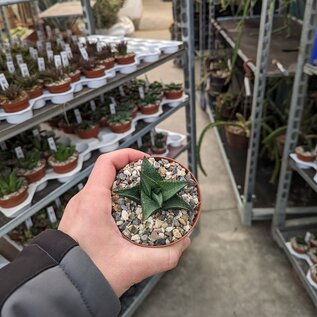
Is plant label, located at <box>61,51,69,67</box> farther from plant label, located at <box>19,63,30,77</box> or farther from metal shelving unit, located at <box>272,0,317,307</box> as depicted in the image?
metal shelving unit, located at <box>272,0,317,307</box>

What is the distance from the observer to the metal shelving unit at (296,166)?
1092 mm

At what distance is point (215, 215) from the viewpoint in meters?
1.93

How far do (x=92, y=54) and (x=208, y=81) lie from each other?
1810mm

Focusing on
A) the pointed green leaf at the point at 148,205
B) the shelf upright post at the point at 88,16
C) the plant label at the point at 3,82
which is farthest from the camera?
the shelf upright post at the point at 88,16

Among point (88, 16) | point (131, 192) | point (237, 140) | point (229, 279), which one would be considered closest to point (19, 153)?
point (131, 192)

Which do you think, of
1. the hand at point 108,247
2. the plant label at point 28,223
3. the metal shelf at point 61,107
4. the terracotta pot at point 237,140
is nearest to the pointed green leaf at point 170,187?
the hand at point 108,247

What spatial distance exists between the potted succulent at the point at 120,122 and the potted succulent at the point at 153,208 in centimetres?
70

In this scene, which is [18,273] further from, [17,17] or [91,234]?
[17,17]

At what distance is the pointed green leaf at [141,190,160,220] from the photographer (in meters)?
0.58

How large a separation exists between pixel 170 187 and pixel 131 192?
8cm

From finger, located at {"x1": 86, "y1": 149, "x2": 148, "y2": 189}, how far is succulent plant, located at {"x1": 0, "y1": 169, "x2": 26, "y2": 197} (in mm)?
428

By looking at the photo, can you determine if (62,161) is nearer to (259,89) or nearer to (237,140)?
(259,89)

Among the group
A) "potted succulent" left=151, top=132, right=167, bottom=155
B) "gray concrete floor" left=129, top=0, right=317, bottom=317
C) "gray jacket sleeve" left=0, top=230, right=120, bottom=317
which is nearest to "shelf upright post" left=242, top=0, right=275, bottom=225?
"gray concrete floor" left=129, top=0, right=317, bottom=317

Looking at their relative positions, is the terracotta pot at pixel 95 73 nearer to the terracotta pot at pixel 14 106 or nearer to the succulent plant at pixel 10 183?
the terracotta pot at pixel 14 106
